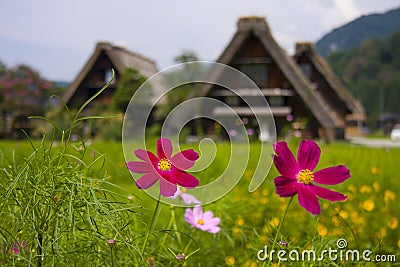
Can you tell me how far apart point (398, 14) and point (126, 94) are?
11.1 metres

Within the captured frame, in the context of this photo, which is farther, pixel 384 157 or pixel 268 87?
pixel 268 87

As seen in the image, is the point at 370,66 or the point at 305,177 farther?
the point at 370,66

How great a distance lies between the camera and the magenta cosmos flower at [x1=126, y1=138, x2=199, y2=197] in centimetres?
66

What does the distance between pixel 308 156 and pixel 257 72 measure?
1258 centimetres

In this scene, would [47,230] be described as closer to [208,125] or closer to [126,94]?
[208,125]

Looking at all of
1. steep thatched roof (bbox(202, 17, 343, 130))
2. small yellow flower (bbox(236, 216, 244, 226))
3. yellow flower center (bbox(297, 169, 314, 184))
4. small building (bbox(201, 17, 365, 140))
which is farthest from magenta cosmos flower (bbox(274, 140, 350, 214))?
steep thatched roof (bbox(202, 17, 343, 130))

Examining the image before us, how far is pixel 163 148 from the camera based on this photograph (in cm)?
72

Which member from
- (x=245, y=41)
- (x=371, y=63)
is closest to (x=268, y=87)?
(x=245, y=41)

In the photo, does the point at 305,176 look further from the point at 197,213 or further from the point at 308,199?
the point at 197,213

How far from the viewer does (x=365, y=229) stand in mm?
1824

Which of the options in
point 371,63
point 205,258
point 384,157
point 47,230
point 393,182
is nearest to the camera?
point 47,230

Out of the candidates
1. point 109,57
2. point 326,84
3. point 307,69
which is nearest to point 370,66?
point 307,69

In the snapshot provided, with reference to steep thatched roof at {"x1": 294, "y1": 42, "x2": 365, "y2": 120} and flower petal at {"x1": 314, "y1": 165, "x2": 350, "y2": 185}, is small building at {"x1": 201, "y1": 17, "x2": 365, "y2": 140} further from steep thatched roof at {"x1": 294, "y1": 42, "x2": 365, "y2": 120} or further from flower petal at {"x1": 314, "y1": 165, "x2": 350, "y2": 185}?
flower petal at {"x1": 314, "y1": 165, "x2": 350, "y2": 185}

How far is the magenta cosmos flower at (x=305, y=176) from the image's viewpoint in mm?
651
